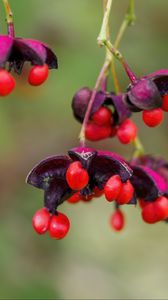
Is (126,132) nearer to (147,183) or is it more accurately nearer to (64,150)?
(147,183)

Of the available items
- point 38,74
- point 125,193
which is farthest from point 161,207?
point 38,74

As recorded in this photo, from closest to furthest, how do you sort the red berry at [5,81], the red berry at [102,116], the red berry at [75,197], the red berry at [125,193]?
the red berry at [5,81]
the red berry at [125,193]
the red berry at [75,197]
the red berry at [102,116]

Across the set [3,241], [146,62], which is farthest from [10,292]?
[146,62]

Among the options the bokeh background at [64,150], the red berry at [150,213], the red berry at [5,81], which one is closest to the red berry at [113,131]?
the red berry at [150,213]

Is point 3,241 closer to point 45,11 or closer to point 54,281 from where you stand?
point 54,281

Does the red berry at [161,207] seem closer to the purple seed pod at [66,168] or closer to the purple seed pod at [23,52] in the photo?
the purple seed pod at [66,168]

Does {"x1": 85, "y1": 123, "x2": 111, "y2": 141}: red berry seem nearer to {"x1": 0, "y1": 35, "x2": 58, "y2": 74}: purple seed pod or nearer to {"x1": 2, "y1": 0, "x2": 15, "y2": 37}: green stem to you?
{"x1": 0, "y1": 35, "x2": 58, "y2": 74}: purple seed pod
